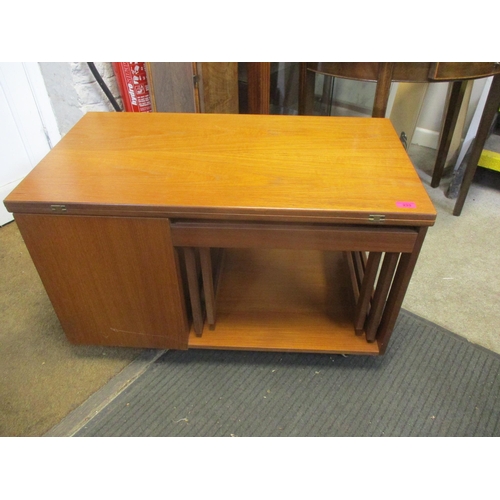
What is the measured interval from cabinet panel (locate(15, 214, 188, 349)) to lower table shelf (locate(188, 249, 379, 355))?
5.4 inches

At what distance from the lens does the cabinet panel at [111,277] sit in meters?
0.82

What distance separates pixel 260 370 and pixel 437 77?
102 cm

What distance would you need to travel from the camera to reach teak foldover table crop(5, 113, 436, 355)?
2.60 ft

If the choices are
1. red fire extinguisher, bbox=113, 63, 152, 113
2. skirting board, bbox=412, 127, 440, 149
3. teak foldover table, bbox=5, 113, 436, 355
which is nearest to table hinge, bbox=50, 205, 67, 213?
teak foldover table, bbox=5, 113, 436, 355

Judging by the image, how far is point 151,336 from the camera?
1007 millimetres

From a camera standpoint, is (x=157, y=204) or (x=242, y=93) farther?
(x=242, y=93)

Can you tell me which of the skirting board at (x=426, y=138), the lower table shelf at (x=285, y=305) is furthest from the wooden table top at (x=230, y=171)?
the skirting board at (x=426, y=138)

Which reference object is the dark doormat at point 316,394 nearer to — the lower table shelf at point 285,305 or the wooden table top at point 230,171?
the lower table shelf at point 285,305

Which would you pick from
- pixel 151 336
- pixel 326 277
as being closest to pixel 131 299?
pixel 151 336

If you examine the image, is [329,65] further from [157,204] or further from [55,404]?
[55,404]

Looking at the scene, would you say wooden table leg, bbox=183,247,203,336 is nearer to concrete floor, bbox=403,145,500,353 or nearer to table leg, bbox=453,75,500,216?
concrete floor, bbox=403,145,500,353

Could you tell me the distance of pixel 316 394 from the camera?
1017 millimetres

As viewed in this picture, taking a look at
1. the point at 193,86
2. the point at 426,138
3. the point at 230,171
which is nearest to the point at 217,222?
the point at 230,171

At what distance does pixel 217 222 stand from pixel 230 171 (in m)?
0.14
